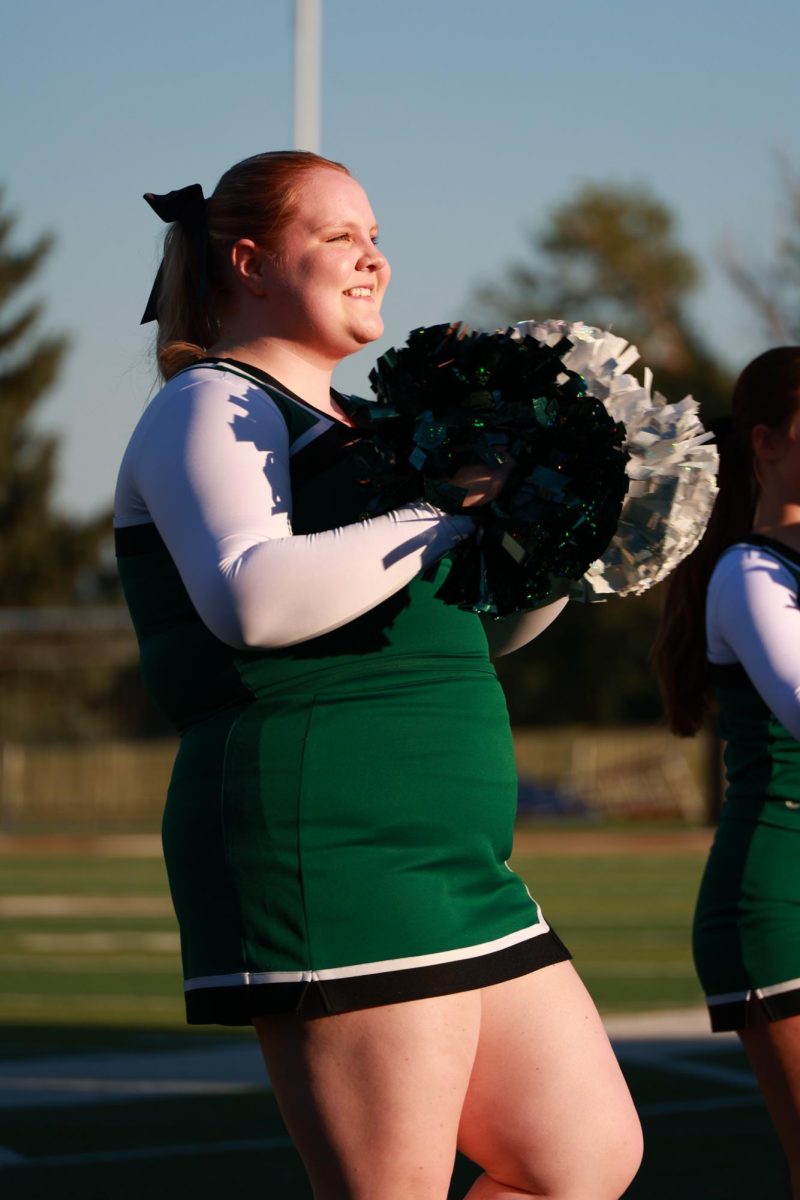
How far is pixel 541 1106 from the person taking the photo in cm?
231

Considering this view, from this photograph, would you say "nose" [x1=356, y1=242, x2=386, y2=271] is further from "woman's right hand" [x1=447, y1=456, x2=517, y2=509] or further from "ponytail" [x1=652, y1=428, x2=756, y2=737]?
"ponytail" [x1=652, y1=428, x2=756, y2=737]

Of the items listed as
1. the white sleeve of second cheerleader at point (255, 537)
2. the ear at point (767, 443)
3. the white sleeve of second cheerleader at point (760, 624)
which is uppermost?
the ear at point (767, 443)

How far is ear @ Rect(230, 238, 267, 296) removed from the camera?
98.5 inches

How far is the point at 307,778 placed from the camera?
7.29ft

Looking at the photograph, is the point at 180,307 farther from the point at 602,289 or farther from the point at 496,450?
the point at 602,289

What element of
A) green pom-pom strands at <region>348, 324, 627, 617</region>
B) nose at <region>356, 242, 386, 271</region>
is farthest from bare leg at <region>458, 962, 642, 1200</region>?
nose at <region>356, 242, 386, 271</region>

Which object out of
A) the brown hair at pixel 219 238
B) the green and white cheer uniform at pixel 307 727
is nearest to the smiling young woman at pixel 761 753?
the green and white cheer uniform at pixel 307 727

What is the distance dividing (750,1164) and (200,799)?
133 inches

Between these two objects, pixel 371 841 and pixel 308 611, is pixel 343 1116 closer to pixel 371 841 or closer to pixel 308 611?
pixel 371 841

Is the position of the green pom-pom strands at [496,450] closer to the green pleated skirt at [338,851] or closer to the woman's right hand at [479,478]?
the woman's right hand at [479,478]

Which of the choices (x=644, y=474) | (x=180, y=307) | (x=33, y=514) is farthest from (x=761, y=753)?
(x=33, y=514)

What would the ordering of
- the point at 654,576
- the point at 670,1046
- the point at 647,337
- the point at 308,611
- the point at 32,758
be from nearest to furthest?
the point at 308,611, the point at 654,576, the point at 670,1046, the point at 32,758, the point at 647,337

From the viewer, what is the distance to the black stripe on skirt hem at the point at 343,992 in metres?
2.19

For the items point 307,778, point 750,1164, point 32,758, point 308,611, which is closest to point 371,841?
point 307,778
